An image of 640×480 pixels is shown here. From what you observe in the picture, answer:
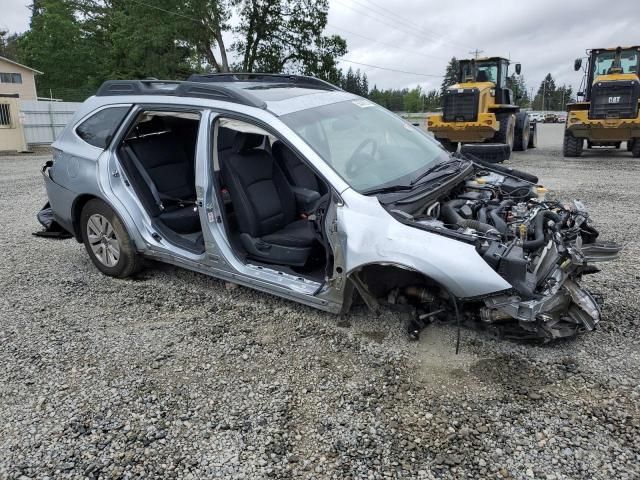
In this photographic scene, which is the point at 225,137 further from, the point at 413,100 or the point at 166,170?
the point at 413,100

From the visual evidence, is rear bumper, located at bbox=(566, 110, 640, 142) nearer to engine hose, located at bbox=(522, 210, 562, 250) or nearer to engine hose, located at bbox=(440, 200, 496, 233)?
engine hose, located at bbox=(522, 210, 562, 250)

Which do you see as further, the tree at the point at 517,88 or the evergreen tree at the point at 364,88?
the evergreen tree at the point at 364,88

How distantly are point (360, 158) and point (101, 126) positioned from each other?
2.57m

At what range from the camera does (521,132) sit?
16375mm

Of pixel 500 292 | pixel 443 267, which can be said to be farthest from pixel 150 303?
pixel 500 292

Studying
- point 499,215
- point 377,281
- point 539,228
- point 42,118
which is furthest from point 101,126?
point 42,118

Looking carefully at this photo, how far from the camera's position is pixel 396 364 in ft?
10.7

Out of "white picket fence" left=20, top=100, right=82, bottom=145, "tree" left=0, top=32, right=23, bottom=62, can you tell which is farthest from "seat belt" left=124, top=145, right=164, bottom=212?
"tree" left=0, top=32, right=23, bottom=62

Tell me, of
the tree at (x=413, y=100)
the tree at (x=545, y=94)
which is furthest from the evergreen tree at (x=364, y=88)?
the tree at (x=545, y=94)

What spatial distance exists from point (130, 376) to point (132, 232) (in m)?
1.62

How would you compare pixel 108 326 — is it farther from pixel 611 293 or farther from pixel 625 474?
pixel 611 293

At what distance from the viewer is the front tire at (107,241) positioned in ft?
15.1

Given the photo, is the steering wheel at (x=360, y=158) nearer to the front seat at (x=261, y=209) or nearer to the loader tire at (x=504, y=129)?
the front seat at (x=261, y=209)

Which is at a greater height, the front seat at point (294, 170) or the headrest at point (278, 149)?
the headrest at point (278, 149)
